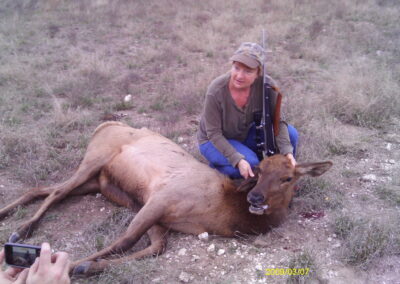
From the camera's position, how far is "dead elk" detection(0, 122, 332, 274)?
12.3ft

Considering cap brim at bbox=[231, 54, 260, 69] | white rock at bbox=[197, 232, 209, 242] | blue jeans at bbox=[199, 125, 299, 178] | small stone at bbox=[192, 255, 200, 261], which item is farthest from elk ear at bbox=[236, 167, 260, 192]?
cap brim at bbox=[231, 54, 260, 69]

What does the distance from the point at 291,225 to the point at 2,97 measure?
5800 mm

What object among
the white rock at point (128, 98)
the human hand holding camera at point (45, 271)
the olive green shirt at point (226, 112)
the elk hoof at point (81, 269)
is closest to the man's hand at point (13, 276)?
the human hand holding camera at point (45, 271)

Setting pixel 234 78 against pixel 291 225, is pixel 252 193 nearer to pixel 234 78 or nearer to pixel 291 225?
pixel 291 225

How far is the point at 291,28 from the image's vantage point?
1106 cm

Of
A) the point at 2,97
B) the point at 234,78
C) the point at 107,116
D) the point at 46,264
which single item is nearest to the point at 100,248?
the point at 46,264

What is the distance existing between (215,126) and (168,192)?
1.03 metres


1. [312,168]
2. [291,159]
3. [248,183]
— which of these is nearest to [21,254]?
[248,183]

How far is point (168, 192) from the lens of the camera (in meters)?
4.05

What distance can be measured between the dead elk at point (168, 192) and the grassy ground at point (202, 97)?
0.17m

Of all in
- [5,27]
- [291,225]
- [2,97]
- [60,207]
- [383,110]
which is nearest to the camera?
[291,225]

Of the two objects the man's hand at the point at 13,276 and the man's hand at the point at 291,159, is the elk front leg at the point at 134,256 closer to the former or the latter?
the man's hand at the point at 13,276

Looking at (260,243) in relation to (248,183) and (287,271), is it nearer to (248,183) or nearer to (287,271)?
(287,271)

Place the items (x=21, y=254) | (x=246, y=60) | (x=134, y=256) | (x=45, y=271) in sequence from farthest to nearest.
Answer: (x=246, y=60) < (x=134, y=256) < (x=21, y=254) < (x=45, y=271)
